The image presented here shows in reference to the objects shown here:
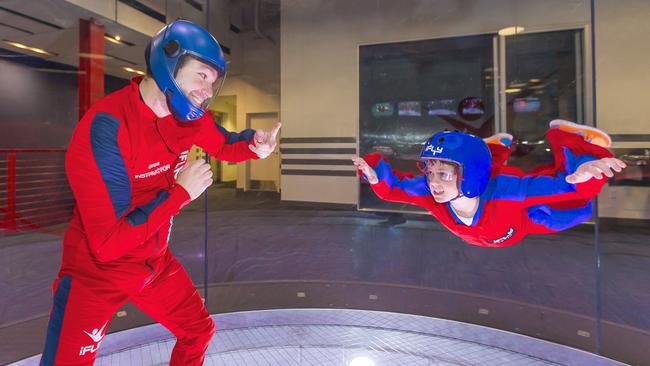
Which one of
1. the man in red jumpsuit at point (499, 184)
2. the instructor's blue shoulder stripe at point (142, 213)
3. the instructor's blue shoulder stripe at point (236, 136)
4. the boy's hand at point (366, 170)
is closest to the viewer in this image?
the instructor's blue shoulder stripe at point (142, 213)

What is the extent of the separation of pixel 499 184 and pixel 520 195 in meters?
0.09

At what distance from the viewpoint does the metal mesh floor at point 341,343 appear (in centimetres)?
207

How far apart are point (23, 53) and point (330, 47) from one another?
179 inches

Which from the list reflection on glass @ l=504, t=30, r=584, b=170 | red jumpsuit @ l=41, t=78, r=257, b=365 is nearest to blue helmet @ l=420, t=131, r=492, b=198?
red jumpsuit @ l=41, t=78, r=257, b=365

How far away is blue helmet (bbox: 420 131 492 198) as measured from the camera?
127 centimetres

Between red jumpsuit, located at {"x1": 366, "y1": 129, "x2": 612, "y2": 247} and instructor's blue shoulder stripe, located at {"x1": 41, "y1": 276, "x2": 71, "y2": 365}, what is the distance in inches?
45.3

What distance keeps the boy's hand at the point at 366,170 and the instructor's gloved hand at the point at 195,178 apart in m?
0.59

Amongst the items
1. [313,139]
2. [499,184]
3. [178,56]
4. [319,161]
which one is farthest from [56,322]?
[313,139]

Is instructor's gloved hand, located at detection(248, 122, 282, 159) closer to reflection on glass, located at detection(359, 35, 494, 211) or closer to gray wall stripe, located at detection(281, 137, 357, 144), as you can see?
gray wall stripe, located at detection(281, 137, 357, 144)

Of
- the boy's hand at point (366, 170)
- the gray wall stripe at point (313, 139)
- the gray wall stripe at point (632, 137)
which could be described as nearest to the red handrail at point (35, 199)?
the gray wall stripe at point (313, 139)

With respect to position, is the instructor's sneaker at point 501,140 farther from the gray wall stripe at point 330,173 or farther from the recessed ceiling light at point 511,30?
the recessed ceiling light at point 511,30

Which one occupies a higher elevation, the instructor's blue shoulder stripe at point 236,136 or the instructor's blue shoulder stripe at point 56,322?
the instructor's blue shoulder stripe at point 236,136

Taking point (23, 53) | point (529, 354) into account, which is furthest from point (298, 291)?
point (23, 53)

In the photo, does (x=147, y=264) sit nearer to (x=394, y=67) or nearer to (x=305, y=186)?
(x=305, y=186)
